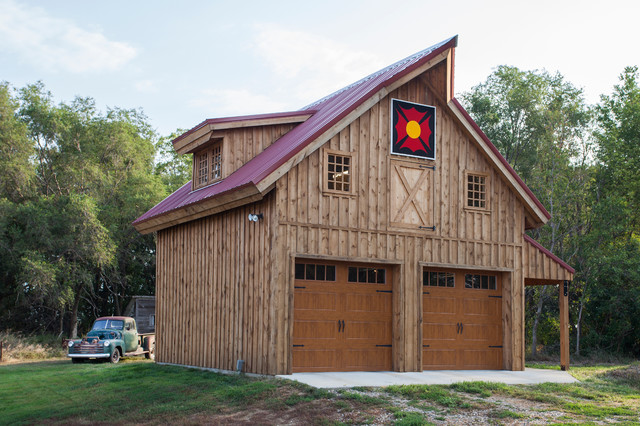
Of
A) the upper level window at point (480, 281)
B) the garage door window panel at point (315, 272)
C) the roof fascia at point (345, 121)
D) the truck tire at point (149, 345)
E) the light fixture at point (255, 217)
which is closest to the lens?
the roof fascia at point (345, 121)

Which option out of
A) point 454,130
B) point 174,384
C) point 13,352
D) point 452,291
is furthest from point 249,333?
point 13,352

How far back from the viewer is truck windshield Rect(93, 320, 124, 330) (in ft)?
81.6

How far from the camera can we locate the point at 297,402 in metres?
11.0

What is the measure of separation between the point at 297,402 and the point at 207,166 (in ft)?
28.4

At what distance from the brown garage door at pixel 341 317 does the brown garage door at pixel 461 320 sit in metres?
1.32

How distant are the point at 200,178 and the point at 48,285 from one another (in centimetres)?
1484

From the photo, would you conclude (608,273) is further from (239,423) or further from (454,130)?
(239,423)

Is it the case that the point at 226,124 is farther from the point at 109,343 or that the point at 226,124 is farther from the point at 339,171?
the point at 109,343

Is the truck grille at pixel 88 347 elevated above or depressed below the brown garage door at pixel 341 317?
below

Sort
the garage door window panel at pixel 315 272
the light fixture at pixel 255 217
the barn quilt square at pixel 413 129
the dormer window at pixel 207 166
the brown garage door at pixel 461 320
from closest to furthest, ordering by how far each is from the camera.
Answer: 1. the light fixture at pixel 255 217
2. the garage door window panel at pixel 315 272
3. the barn quilt square at pixel 413 129
4. the brown garage door at pixel 461 320
5. the dormer window at pixel 207 166

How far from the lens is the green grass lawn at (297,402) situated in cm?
1021

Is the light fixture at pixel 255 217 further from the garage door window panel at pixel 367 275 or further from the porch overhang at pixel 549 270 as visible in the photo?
the porch overhang at pixel 549 270

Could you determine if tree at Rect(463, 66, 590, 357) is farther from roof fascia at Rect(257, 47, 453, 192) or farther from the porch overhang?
roof fascia at Rect(257, 47, 453, 192)

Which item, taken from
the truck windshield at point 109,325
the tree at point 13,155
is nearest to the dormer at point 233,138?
the truck windshield at point 109,325
